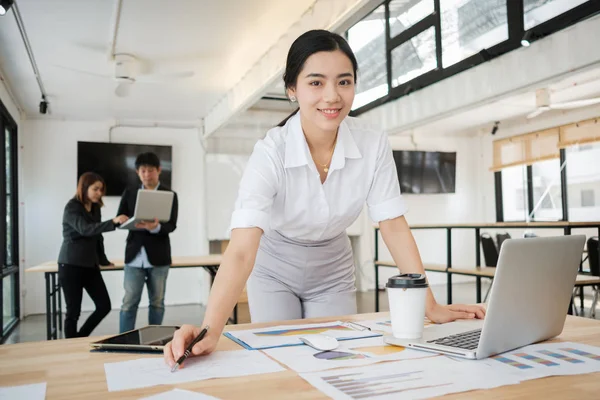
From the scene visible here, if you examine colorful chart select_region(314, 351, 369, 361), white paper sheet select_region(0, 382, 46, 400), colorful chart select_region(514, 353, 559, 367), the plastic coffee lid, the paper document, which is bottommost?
the paper document

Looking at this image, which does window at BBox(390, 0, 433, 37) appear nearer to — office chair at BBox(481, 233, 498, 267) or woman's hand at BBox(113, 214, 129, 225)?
office chair at BBox(481, 233, 498, 267)

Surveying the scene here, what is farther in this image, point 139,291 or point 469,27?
point 469,27

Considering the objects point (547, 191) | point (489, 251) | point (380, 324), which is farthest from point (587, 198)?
point (380, 324)

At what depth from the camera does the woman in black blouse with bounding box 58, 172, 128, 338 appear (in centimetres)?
350

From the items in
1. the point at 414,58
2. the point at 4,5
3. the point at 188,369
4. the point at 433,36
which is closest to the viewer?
the point at 188,369

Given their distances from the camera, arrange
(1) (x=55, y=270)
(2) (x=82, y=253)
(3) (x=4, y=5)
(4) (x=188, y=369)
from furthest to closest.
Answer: (1) (x=55, y=270) → (2) (x=82, y=253) → (3) (x=4, y=5) → (4) (x=188, y=369)

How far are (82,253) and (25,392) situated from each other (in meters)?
3.02

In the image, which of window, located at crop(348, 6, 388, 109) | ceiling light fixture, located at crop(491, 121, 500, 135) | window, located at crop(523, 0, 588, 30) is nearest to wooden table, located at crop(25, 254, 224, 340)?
window, located at crop(348, 6, 388, 109)

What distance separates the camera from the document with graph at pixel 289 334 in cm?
99

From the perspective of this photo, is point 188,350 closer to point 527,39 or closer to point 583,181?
point 527,39

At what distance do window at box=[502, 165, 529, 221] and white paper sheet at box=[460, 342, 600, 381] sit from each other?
24.5ft

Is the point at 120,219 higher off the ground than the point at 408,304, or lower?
higher

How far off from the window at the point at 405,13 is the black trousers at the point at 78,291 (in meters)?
3.35

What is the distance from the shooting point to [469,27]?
13.1ft
